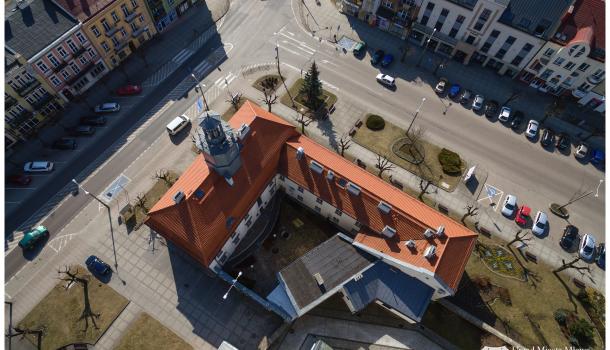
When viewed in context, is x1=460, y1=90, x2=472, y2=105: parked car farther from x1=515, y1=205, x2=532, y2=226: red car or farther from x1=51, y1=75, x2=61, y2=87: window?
x1=51, y1=75, x2=61, y2=87: window

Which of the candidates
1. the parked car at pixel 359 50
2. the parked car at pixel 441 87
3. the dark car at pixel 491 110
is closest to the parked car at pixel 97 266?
the parked car at pixel 359 50

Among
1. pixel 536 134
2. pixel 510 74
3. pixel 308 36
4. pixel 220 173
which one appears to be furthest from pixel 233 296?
pixel 510 74

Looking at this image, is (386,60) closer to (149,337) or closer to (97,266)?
(97,266)

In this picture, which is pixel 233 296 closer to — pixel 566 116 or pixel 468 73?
pixel 468 73

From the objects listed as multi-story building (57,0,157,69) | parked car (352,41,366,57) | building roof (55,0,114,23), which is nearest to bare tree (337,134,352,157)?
parked car (352,41,366,57)

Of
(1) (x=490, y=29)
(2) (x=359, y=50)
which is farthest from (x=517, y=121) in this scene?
(2) (x=359, y=50)
